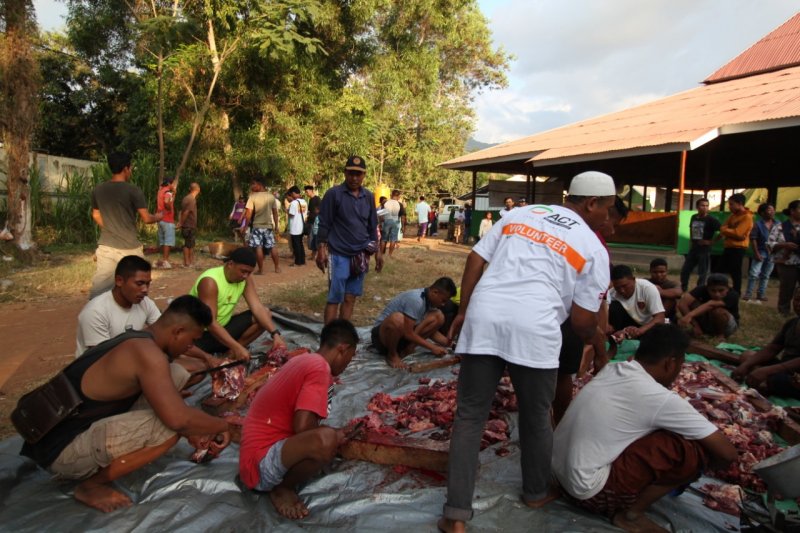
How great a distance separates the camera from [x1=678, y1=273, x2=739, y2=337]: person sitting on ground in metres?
6.19

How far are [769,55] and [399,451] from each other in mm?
21241

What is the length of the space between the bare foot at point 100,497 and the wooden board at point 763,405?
399 cm

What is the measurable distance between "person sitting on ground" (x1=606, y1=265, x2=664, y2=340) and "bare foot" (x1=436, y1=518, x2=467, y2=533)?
3500 mm

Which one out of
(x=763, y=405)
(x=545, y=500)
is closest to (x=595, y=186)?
(x=545, y=500)

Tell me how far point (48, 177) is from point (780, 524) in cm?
1548

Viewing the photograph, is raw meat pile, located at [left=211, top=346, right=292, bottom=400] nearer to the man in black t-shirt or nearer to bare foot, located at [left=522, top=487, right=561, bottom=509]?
bare foot, located at [left=522, top=487, right=561, bottom=509]

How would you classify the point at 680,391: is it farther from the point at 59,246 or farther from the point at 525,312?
the point at 59,246

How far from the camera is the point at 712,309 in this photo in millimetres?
6227

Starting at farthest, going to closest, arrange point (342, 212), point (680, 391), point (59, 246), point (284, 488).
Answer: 1. point (59, 246)
2. point (342, 212)
3. point (680, 391)
4. point (284, 488)

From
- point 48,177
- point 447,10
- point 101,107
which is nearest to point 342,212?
point 48,177

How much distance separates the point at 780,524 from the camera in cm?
235

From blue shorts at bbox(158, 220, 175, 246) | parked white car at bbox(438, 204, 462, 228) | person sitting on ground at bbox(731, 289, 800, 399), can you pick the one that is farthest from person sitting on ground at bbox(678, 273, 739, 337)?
parked white car at bbox(438, 204, 462, 228)

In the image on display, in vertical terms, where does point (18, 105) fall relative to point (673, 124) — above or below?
below

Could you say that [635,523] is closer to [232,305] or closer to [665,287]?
[232,305]
